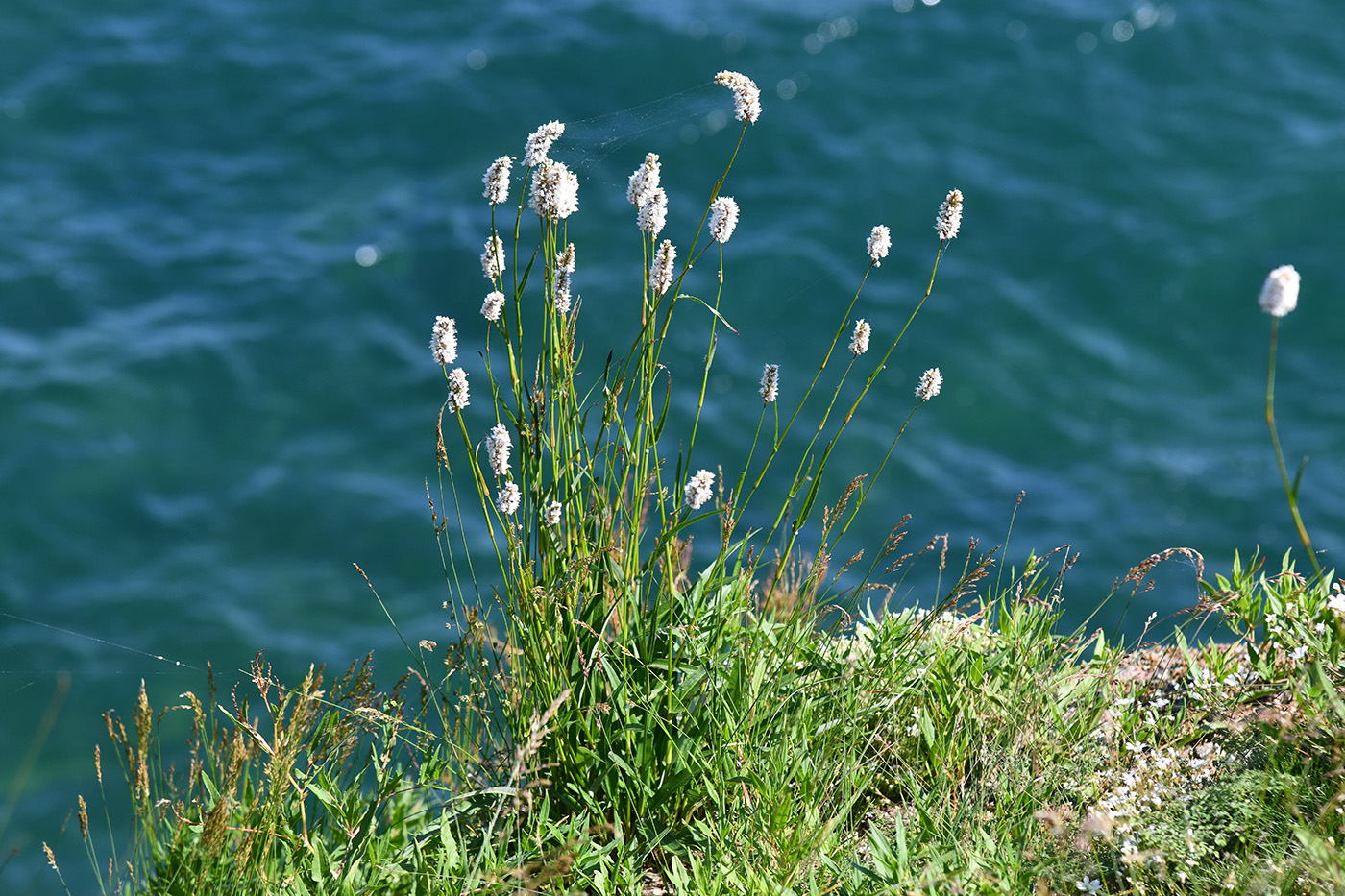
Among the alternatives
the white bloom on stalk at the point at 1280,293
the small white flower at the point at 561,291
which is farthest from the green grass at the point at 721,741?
the white bloom on stalk at the point at 1280,293

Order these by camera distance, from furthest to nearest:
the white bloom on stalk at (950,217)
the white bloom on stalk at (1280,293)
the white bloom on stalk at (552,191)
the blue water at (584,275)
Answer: the blue water at (584,275) < the white bloom on stalk at (950,217) < the white bloom on stalk at (552,191) < the white bloom on stalk at (1280,293)

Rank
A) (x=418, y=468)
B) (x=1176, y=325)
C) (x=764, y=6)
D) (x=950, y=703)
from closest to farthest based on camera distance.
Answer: (x=950, y=703)
(x=418, y=468)
(x=1176, y=325)
(x=764, y=6)

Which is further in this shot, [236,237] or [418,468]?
[236,237]

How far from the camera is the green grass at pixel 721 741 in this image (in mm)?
2492

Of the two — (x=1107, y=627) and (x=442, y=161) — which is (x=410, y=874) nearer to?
(x=1107, y=627)

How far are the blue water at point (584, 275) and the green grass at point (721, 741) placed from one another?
252cm

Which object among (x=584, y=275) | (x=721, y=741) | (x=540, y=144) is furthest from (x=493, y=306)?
(x=584, y=275)

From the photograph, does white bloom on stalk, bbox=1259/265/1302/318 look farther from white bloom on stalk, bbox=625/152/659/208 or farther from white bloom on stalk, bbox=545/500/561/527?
white bloom on stalk, bbox=545/500/561/527

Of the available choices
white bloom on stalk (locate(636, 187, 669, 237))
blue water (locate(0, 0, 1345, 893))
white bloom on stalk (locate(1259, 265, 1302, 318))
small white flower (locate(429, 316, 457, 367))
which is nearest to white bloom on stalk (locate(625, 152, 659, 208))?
white bloom on stalk (locate(636, 187, 669, 237))

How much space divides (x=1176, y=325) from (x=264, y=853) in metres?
6.09

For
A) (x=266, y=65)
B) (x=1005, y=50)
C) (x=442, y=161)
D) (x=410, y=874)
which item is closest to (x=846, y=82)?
(x=1005, y=50)

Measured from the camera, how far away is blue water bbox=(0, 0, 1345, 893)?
19.4 ft

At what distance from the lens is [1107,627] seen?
562 cm

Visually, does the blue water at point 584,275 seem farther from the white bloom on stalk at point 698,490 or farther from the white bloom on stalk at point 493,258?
the white bloom on stalk at point 698,490
